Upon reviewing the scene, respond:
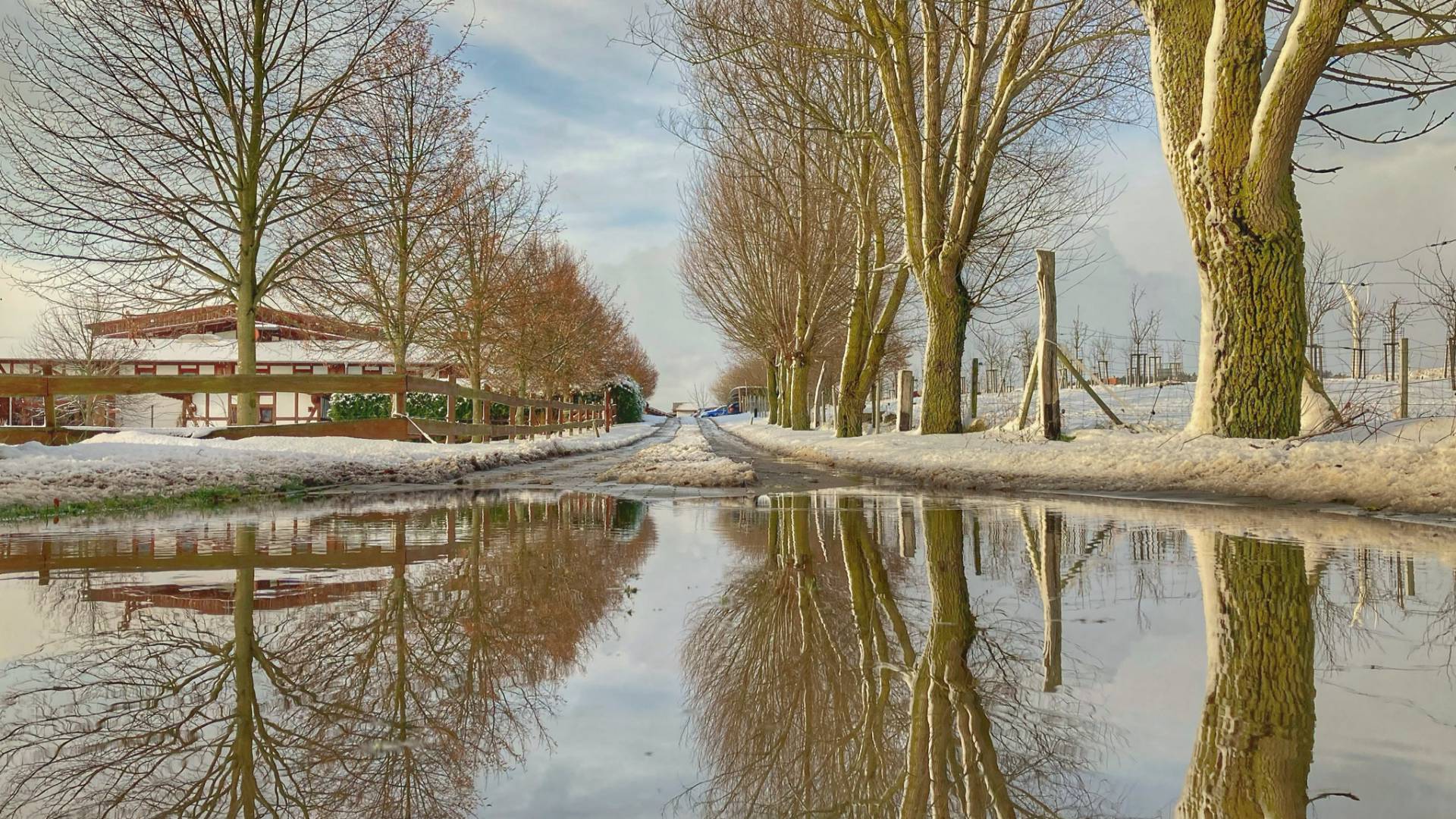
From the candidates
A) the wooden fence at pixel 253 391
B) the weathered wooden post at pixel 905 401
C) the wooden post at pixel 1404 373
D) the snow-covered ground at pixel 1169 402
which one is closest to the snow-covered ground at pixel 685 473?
the wooden fence at pixel 253 391

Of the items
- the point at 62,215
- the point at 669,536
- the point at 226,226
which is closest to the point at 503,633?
the point at 669,536

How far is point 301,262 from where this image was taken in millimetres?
16047

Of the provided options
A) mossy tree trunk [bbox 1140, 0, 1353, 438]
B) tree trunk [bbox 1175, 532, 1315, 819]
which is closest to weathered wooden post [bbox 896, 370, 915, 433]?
mossy tree trunk [bbox 1140, 0, 1353, 438]

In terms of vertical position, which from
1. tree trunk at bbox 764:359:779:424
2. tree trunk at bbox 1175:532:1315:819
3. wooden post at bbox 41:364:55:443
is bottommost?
tree trunk at bbox 1175:532:1315:819

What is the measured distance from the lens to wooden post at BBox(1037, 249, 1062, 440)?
38.0ft

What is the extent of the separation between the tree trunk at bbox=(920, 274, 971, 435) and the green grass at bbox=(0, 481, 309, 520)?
969cm

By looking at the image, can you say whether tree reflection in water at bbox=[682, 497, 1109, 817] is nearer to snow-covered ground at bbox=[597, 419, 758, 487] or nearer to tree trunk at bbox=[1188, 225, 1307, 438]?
snow-covered ground at bbox=[597, 419, 758, 487]

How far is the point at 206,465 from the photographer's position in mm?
7648

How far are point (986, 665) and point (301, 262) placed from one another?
1690 cm

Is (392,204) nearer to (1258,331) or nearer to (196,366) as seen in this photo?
(1258,331)

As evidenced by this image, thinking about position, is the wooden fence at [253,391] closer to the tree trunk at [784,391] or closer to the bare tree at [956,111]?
the bare tree at [956,111]

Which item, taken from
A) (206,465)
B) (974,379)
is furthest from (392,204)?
(974,379)

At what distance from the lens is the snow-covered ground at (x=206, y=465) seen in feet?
21.5

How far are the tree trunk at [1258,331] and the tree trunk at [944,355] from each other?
5.34m
